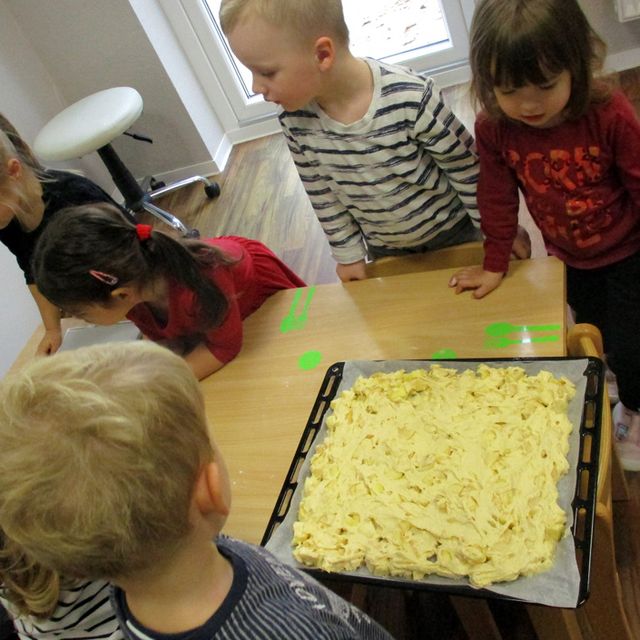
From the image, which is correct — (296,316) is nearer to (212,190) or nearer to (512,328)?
(512,328)

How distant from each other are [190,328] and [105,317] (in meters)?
0.18

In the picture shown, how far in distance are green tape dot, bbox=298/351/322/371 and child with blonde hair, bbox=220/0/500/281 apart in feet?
1.00

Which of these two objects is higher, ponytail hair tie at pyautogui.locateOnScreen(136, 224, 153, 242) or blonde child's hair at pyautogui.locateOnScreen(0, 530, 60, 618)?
ponytail hair tie at pyautogui.locateOnScreen(136, 224, 153, 242)

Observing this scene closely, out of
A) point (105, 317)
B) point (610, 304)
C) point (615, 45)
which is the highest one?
point (105, 317)

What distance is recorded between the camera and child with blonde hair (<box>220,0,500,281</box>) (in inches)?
42.3

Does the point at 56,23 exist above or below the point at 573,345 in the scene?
above

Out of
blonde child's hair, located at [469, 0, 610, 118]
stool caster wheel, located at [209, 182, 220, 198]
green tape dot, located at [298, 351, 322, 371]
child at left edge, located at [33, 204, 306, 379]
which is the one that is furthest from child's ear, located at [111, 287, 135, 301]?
stool caster wheel, located at [209, 182, 220, 198]

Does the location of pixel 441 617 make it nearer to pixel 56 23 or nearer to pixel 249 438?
pixel 249 438

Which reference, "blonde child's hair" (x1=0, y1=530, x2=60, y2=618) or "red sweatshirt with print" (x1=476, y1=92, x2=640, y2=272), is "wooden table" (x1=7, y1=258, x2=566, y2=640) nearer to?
"red sweatshirt with print" (x1=476, y1=92, x2=640, y2=272)

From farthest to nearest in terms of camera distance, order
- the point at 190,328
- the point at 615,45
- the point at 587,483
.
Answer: the point at 615,45
the point at 190,328
the point at 587,483

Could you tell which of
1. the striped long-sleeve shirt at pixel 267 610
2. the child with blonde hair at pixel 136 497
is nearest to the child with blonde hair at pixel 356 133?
the child with blonde hair at pixel 136 497

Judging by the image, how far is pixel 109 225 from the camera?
118cm

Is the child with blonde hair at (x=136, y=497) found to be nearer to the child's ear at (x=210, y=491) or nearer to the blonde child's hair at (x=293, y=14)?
the child's ear at (x=210, y=491)

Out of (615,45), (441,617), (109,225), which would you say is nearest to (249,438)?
(109,225)
